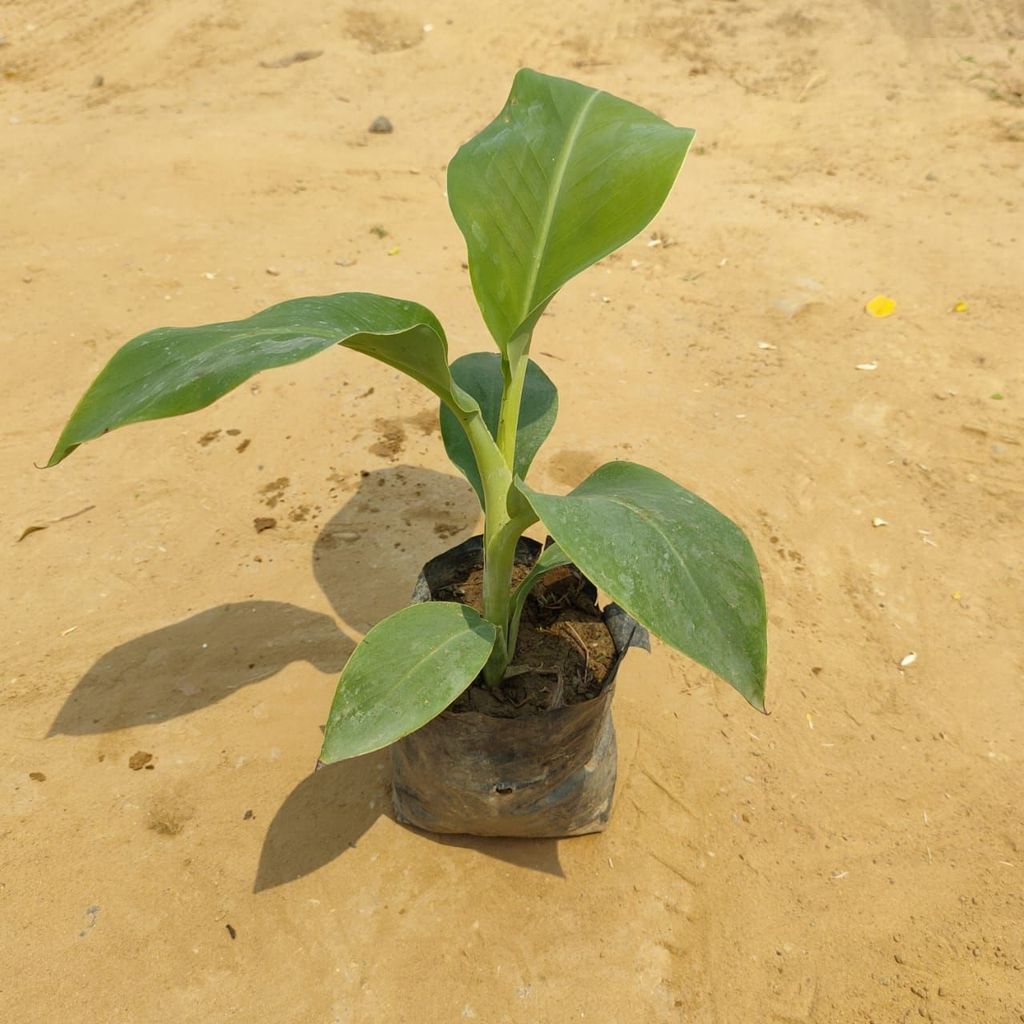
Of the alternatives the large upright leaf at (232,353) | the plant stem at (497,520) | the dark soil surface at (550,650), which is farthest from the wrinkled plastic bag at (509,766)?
the large upright leaf at (232,353)

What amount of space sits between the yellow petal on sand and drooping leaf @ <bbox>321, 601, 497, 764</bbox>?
7.93 feet

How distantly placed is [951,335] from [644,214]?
228cm

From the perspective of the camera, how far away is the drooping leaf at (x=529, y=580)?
1239 millimetres

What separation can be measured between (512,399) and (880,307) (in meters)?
2.34

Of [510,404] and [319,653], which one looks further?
[319,653]

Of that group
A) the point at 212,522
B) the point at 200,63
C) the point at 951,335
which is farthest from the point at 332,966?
the point at 200,63

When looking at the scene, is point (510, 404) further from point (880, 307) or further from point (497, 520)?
point (880, 307)

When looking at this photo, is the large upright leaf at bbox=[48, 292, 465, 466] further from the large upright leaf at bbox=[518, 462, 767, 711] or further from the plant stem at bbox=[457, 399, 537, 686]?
the large upright leaf at bbox=[518, 462, 767, 711]

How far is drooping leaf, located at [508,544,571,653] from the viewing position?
1239 mm

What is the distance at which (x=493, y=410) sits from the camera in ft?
4.50

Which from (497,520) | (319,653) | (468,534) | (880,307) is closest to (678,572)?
(497,520)

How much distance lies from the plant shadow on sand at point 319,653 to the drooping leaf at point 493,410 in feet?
1.87

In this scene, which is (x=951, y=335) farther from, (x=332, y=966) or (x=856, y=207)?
(x=332, y=966)

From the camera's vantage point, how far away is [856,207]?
12.2 ft
